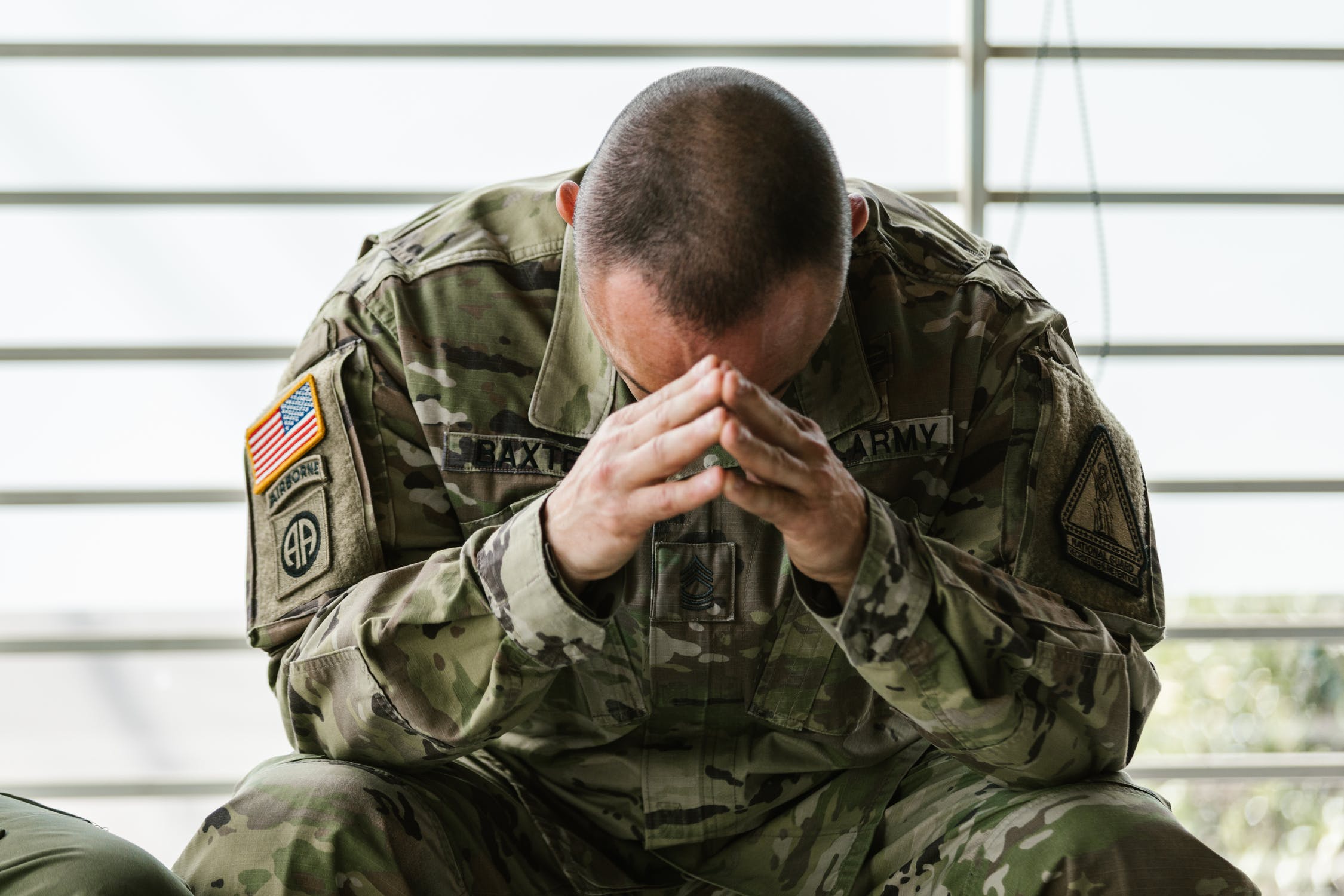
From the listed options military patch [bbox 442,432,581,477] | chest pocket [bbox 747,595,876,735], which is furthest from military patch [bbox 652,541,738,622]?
military patch [bbox 442,432,581,477]

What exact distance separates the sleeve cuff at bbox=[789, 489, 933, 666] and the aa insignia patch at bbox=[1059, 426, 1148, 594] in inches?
15.2

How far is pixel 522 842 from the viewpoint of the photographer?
1.75 meters

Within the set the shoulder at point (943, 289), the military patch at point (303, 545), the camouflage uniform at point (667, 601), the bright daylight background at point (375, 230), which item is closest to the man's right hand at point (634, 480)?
the camouflage uniform at point (667, 601)

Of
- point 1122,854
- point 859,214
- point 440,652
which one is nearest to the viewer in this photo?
point 1122,854

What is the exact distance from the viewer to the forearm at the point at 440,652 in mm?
1436

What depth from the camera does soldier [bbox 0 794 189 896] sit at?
1.29 meters

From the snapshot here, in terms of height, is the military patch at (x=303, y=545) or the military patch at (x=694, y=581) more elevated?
the military patch at (x=303, y=545)

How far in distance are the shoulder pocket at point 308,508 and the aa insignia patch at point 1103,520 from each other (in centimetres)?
104

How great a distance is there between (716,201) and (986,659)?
68 cm

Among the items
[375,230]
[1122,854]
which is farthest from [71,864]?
[375,230]

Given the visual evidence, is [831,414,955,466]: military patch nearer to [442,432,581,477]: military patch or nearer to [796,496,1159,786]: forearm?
[796,496,1159,786]: forearm

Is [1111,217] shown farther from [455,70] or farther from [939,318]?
[455,70]

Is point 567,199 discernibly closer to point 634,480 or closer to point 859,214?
point 859,214

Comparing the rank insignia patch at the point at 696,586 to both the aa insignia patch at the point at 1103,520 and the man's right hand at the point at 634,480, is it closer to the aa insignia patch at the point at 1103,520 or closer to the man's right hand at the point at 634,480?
the man's right hand at the point at 634,480
